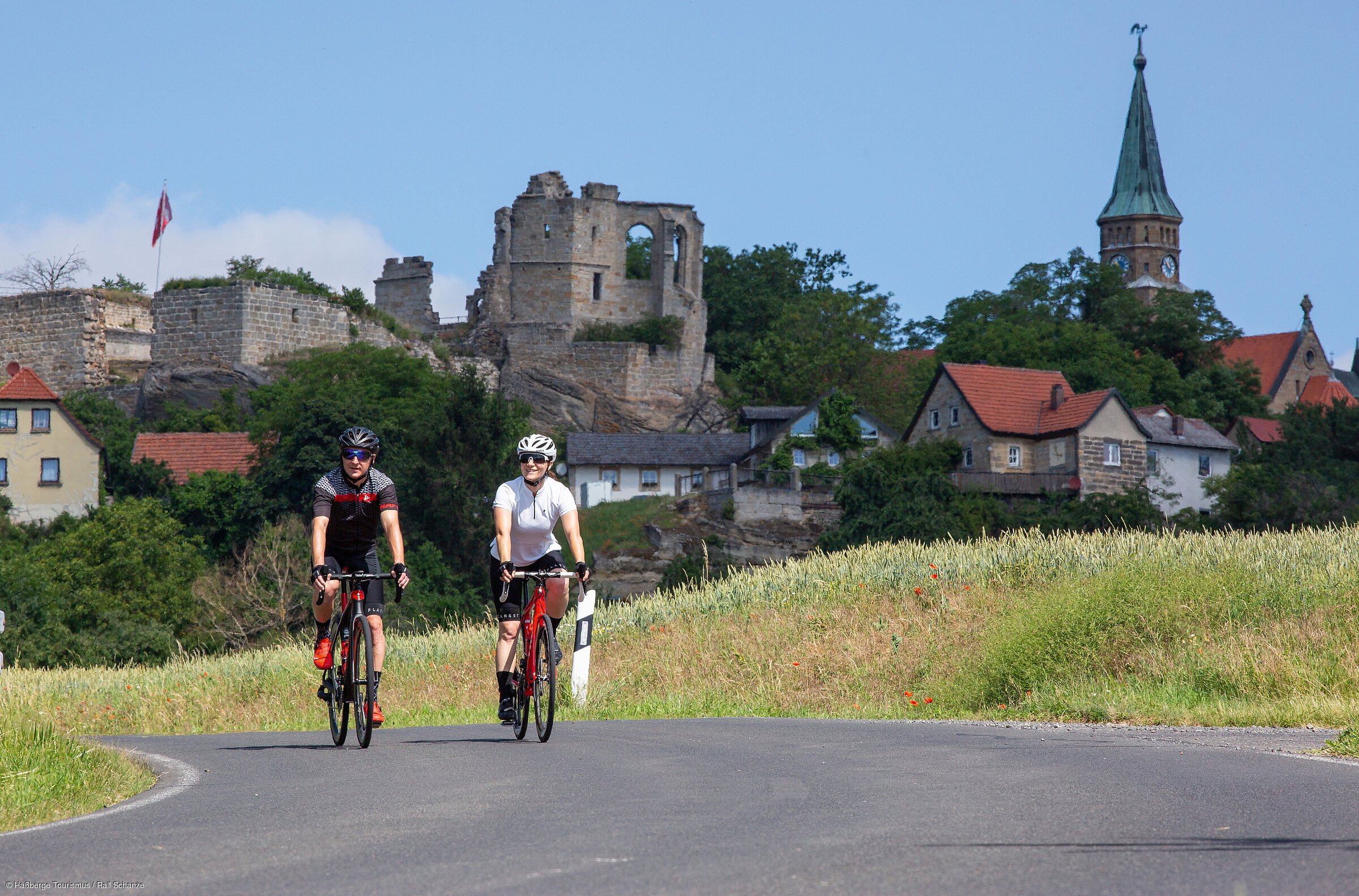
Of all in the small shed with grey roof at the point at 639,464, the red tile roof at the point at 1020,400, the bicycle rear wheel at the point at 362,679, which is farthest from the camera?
the small shed with grey roof at the point at 639,464

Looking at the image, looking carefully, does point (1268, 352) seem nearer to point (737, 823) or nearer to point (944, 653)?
point (944, 653)

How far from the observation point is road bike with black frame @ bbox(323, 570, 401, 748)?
10.4 m

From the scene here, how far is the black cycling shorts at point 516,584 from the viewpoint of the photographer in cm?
1067

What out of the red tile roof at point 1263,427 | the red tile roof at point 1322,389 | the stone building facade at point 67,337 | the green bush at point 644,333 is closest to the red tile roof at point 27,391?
the stone building facade at point 67,337

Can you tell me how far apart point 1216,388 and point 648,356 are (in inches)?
1487

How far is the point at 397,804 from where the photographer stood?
7.43 m

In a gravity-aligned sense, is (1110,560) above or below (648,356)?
below

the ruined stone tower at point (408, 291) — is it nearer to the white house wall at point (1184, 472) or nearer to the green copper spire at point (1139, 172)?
the white house wall at point (1184, 472)

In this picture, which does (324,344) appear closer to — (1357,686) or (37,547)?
(37,547)

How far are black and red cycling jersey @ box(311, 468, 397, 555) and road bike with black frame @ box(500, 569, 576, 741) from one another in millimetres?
916

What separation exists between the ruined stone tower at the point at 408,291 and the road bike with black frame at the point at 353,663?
8457 cm

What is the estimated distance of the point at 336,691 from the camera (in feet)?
35.1

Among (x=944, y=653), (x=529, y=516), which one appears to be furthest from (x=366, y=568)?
(x=944, y=653)

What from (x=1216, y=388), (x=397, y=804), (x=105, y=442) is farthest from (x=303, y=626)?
(x=1216, y=388)
